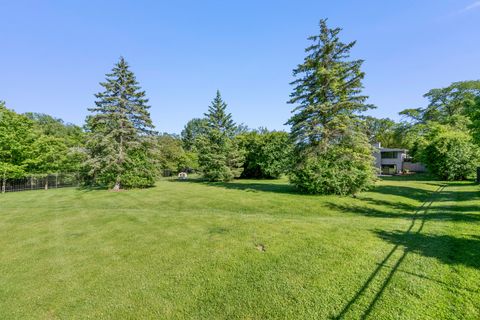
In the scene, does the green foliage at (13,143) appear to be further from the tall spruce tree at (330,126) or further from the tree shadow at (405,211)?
the tree shadow at (405,211)

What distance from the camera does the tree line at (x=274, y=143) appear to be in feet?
43.5

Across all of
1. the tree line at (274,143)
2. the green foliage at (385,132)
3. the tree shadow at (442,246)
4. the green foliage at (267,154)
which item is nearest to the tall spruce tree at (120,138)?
the tree line at (274,143)

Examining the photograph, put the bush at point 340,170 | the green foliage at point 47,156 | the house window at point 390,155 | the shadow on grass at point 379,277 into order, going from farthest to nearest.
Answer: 1. the house window at point 390,155
2. the green foliage at point 47,156
3. the bush at point 340,170
4. the shadow on grass at point 379,277

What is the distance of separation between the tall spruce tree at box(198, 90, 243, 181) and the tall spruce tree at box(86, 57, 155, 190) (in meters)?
6.50

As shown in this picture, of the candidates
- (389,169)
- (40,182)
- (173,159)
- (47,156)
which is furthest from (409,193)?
(173,159)

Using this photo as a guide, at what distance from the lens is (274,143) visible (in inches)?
1067

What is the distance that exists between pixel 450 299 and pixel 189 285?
4500 millimetres

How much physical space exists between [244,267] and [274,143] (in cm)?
2267

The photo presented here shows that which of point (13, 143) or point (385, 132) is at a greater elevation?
point (385, 132)

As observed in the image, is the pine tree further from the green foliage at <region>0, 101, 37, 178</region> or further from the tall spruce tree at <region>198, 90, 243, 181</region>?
the green foliage at <region>0, 101, 37, 178</region>

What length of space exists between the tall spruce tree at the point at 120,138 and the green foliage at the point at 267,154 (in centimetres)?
1198

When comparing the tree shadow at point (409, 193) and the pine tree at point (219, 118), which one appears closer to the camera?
the tree shadow at point (409, 193)

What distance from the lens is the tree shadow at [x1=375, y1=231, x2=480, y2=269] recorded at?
5.09 m

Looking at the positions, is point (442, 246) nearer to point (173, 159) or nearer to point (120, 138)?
point (120, 138)
